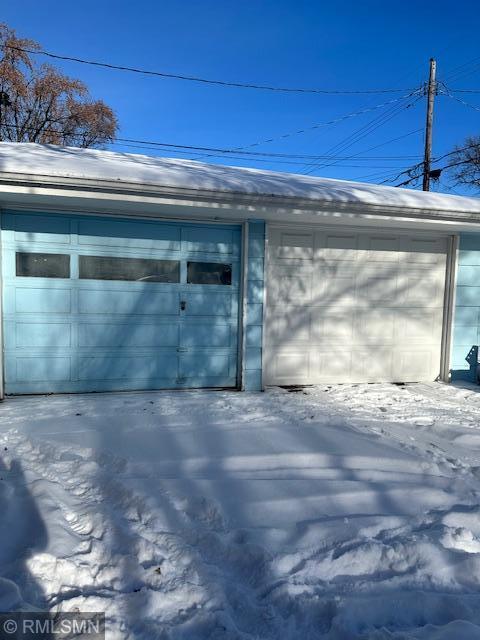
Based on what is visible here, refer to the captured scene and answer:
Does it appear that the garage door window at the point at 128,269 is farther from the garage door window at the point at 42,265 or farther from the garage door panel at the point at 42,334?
the garage door panel at the point at 42,334

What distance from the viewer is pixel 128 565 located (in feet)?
7.25

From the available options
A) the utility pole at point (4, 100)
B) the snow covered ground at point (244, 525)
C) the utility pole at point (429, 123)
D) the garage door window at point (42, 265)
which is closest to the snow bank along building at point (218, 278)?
the garage door window at point (42, 265)

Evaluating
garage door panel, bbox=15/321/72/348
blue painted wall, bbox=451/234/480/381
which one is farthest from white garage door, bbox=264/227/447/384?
garage door panel, bbox=15/321/72/348

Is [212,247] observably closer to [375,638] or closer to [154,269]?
[154,269]

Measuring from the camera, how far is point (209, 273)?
5930 mm

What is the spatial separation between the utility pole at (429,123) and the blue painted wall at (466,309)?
1034 centimetres

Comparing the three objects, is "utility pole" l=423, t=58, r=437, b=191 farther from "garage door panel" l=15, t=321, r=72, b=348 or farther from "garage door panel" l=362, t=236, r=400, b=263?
"garage door panel" l=15, t=321, r=72, b=348

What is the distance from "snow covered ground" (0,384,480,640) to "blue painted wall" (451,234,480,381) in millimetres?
2718

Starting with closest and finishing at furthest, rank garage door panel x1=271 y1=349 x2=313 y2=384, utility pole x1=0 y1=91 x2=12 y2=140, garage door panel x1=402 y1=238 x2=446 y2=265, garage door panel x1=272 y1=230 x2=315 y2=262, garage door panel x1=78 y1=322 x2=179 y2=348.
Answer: garage door panel x1=78 y1=322 x2=179 y2=348 → garage door panel x1=272 y1=230 x2=315 y2=262 → garage door panel x1=271 y1=349 x2=313 y2=384 → garage door panel x1=402 y1=238 x2=446 y2=265 → utility pole x1=0 y1=91 x2=12 y2=140

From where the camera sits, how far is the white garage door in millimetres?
6359

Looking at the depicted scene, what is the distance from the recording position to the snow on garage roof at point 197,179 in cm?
473

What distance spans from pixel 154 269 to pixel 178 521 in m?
3.72

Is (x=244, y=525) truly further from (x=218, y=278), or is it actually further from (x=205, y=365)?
(x=218, y=278)

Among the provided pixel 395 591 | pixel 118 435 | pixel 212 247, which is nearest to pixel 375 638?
pixel 395 591
